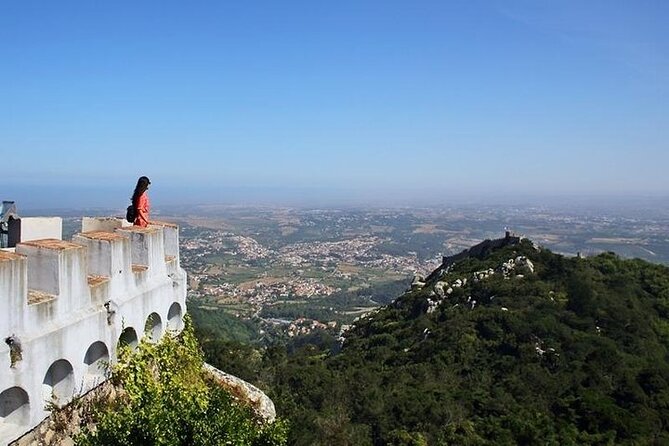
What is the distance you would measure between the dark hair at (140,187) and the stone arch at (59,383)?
311cm

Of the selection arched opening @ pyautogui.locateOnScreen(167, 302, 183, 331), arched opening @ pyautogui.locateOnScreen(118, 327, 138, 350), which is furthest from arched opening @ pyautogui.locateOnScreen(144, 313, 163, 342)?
arched opening @ pyautogui.locateOnScreen(167, 302, 183, 331)

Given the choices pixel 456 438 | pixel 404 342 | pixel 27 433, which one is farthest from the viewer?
pixel 404 342

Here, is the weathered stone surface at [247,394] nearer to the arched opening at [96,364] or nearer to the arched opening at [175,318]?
the arched opening at [175,318]

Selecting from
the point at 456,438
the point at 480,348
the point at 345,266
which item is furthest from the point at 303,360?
the point at 345,266

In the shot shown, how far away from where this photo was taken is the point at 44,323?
20.1 feet

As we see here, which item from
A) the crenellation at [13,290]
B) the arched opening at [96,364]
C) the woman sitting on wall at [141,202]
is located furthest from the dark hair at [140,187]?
the crenellation at [13,290]

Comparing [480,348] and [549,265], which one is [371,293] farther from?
[480,348]

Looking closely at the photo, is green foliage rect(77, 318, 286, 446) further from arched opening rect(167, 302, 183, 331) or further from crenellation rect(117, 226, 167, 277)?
crenellation rect(117, 226, 167, 277)

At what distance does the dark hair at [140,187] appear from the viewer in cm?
909

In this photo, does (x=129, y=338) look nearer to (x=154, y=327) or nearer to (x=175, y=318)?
(x=154, y=327)

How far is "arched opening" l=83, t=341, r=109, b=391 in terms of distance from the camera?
712 centimetres

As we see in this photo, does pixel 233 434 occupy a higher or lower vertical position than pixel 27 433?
lower

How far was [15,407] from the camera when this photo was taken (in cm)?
597

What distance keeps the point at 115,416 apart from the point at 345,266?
157m
